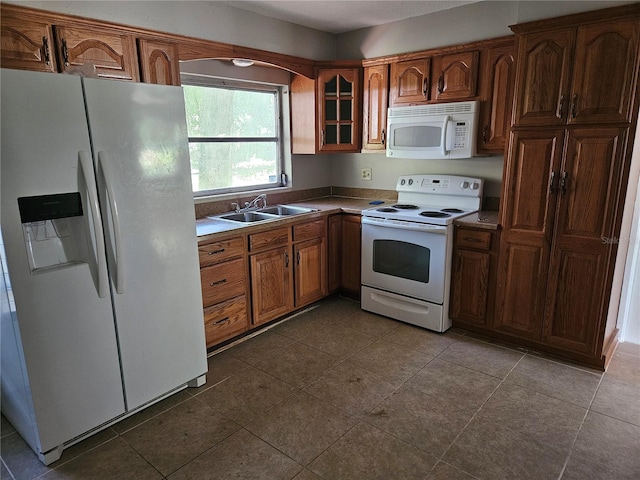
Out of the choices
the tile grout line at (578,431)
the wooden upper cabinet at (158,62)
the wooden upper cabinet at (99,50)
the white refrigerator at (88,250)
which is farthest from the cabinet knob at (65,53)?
the tile grout line at (578,431)

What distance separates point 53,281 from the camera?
1831 mm

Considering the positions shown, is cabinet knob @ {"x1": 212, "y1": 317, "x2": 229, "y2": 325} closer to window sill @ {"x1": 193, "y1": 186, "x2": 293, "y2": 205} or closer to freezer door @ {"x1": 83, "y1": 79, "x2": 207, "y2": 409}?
freezer door @ {"x1": 83, "y1": 79, "x2": 207, "y2": 409}

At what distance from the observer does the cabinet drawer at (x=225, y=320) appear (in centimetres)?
284

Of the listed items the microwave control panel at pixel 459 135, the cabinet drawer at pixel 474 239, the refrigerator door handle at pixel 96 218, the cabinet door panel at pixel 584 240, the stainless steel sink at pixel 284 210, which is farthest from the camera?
the stainless steel sink at pixel 284 210

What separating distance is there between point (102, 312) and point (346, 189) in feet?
9.26

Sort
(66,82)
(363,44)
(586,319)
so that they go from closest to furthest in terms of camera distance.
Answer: (66,82) < (586,319) < (363,44)

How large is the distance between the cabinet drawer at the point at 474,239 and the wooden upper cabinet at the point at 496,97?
2.16 feet

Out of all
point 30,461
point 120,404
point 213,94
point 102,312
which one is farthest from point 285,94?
point 30,461

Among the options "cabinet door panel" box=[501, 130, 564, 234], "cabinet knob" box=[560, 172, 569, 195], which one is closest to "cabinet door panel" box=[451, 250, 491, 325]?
"cabinet door panel" box=[501, 130, 564, 234]

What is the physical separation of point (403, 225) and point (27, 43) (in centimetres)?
254

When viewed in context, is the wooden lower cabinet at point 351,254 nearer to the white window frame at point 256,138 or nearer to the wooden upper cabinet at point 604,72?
the white window frame at point 256,138

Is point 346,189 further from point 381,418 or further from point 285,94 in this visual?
point 381,418

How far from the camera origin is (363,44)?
12.7ft

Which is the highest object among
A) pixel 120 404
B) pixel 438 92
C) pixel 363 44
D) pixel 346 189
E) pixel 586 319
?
pixel 363 44
